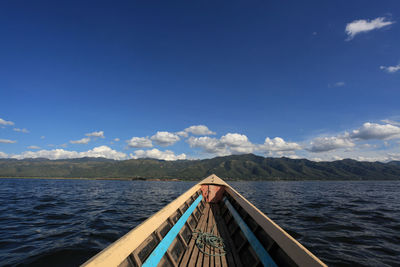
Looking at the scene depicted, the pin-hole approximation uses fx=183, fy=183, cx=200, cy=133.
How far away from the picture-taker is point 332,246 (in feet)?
22.9

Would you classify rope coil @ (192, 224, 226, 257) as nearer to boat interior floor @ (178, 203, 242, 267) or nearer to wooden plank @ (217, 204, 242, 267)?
boat interior floor @ (178, 203, 242, 267)

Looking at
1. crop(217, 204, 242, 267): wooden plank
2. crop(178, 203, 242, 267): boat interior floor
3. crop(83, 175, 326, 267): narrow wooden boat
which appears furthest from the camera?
crop(217, 204, 242, 267): wooden plank

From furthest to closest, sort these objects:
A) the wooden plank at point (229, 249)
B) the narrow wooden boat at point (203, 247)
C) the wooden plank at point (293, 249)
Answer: the wooden plank at point (229, 249)
the narrow wooden boat at point (203, 247)
the wooden plank at point (293, 249)

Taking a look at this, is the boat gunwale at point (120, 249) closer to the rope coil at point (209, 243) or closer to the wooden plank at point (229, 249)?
the rope coil at point (209, 243)

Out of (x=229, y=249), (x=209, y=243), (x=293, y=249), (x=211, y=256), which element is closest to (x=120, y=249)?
(x=293, y=249)

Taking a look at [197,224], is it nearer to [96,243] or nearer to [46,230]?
[96,243]

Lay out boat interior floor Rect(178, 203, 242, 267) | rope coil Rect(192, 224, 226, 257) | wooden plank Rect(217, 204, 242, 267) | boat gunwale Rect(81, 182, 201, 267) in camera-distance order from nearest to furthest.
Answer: boat gunwale Rect(81, 182, 201, 267)
boat interior floor Rect(178, 203, 242, 267)
wooden plank Rect(217, 204, 242, 267)
rope coil Rect(192, 224, 226, 257)

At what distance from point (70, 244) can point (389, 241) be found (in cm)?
1244

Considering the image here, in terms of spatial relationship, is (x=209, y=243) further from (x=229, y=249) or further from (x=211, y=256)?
(x=211, y=256)

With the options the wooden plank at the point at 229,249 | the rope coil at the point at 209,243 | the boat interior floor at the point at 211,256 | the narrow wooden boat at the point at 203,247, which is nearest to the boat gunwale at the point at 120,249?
the narrow wooden boat at the point at 203,247

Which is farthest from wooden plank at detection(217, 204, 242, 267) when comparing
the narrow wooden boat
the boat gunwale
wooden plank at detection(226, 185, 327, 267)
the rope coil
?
the boat gunwale

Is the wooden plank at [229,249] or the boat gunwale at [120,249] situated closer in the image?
the boat gunwale at [120,249]

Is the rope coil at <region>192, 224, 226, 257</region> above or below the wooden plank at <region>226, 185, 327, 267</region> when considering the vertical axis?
below

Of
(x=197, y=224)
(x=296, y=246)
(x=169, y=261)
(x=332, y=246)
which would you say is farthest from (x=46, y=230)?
(x=332, y=246)
